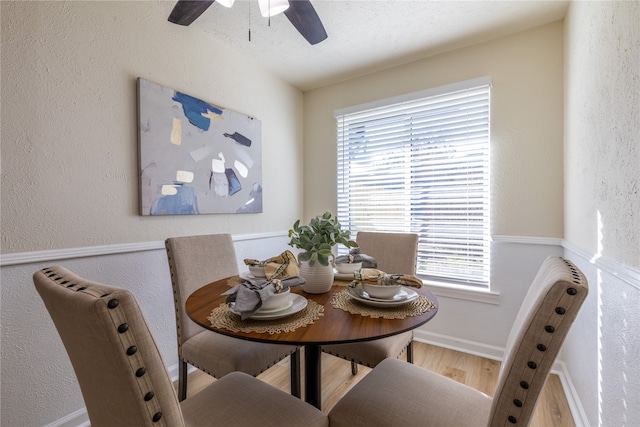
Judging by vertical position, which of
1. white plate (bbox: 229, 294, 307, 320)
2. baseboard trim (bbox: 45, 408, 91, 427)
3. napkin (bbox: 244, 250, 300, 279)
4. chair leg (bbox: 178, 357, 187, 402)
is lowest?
baseboard trim (bbox: 45, 408, 91, 427)

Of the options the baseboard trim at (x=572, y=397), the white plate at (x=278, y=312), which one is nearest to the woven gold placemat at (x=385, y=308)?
the white plate at (x=278, y=312)

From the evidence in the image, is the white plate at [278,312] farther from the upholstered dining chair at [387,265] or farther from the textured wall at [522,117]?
the textured wall at [522,117]

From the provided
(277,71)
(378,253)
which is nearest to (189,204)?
(378,253)

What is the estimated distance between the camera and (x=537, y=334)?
67 centimetres

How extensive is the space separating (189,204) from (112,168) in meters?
0.51

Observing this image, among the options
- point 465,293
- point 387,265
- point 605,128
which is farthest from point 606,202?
point 465,293

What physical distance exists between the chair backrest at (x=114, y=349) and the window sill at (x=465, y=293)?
2.27m

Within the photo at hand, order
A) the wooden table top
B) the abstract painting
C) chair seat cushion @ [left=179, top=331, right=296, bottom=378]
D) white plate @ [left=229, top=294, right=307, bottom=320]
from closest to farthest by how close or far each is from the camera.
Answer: the wooden table top → white plate @ [left=229, top=294, right=307, bottom=320] → chair seat cushion @ [left=179, top=331, right=296, bottom=378] → the abstract painting

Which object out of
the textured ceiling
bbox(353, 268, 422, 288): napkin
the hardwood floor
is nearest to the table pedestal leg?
bbox(353, 268, 422, 288): napkin

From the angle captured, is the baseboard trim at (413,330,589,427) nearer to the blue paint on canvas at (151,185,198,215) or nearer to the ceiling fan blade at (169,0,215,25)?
the blue paint on canvas at (151,185,198,215)

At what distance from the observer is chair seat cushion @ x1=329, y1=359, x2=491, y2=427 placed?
3.09 feet

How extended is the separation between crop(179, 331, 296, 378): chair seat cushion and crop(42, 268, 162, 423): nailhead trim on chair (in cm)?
74

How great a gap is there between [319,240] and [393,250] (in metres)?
0.86

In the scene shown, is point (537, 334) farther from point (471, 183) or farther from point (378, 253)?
point (471, 183)
